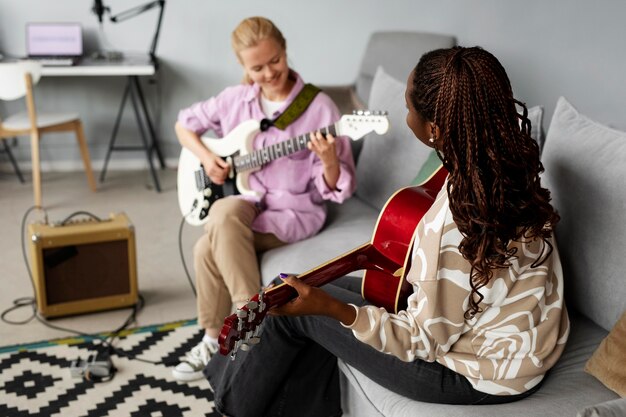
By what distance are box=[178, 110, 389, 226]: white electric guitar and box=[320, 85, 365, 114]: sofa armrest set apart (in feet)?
3.80

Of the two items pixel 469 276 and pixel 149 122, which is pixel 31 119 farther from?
pixel 469 276

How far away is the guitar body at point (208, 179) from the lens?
7.88ft

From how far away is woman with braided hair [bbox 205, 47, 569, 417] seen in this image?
4.24 feet

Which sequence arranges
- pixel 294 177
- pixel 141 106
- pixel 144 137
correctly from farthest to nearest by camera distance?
pixel 141 106 < pixel 144 137 < pixel 294 177

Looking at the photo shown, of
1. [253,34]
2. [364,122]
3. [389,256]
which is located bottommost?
[389,256]

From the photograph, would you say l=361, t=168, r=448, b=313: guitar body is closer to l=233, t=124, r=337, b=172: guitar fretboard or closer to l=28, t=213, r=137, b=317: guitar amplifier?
l=233, t=124, r=337, b=172: guitar fretboard

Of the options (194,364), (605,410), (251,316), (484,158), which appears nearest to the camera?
(605,410)

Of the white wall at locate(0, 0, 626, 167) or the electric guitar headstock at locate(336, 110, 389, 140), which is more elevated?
the electric guitar headstock at locate(336, 110, 389, 140)

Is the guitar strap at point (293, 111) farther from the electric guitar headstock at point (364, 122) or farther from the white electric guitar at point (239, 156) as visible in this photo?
the electric guitar headstock at point (364, 122)

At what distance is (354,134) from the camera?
2.17m

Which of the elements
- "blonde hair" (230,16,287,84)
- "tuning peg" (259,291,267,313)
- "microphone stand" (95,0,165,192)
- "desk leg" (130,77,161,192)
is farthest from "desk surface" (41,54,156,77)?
"tuning peg" (259,291,267,313)

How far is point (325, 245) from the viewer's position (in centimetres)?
225

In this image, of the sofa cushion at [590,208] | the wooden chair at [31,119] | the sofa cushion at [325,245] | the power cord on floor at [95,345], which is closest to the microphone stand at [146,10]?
the wooden chair at [31,119]

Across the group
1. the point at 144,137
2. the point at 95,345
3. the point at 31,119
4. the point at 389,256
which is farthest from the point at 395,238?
the point at 144,137
